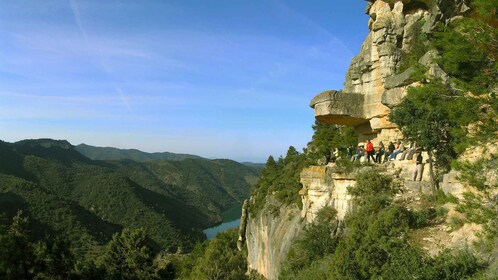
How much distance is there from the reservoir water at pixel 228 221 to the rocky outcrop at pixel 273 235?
255 ft

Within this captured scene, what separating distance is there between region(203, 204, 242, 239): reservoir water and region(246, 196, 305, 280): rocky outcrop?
77.6 metres

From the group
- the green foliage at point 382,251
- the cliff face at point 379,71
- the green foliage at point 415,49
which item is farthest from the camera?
the cliff face at point 379,71

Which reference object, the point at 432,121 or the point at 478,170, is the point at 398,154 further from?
the point at 478,170

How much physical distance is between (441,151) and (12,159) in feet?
393

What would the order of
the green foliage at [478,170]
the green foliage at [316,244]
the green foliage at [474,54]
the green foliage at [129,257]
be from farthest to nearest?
the green foliage at [129,257]
the green foliage at [316,244]
the green foliage at [474,54]
the green foliage at [478,170]

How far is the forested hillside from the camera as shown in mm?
A: 58719

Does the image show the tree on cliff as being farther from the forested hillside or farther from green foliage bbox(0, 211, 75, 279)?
the forested hillside

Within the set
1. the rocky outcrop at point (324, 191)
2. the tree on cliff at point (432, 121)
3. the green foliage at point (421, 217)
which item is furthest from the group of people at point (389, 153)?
the green foliage at point (421, 217)

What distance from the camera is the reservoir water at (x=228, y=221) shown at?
107525mm

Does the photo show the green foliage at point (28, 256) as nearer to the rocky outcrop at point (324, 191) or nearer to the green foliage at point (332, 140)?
the rocky outcrop at point (324, 191)

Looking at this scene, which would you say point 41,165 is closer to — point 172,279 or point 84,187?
point 84,187

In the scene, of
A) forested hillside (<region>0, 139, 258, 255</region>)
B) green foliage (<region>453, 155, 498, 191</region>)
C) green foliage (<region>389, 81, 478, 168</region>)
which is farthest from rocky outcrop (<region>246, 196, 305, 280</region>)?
green foliage (<region>453, 155, 498, 191</region>)

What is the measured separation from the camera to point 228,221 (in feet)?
411

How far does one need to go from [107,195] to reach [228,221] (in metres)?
Answer: 46.2
